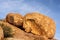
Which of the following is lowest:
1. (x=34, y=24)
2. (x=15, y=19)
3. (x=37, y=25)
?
(x=37, y=25)

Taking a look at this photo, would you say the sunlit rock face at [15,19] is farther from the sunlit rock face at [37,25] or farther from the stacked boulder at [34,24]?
the sunlit rock face at [37,25]

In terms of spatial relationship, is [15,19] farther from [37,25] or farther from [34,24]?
[37,25]

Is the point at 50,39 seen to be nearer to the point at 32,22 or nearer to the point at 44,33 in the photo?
the point at 44,33

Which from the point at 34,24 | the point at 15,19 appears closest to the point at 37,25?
the point at 34,24

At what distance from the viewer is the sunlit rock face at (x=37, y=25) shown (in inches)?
1432

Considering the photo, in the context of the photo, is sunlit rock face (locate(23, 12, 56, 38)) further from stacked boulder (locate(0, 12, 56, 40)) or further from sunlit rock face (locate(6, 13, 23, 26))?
sunlit rock face (locate(6, 13, 23, 26))

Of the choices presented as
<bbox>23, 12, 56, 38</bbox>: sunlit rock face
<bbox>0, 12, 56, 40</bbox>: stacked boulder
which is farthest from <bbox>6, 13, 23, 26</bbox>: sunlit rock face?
<bbox>23, 12, 56, 38</bbox>: sunlit rock face

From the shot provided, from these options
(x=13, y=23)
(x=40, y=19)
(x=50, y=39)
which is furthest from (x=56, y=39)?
(x=13, y=23)

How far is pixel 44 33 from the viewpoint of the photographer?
36.5 metres

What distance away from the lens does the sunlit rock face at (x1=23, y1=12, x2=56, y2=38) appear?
119 feet

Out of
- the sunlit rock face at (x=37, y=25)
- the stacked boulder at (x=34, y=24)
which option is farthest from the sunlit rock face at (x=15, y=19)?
the sunlit rock face at (x=37, y=25)

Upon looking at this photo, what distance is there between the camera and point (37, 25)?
36750 mm

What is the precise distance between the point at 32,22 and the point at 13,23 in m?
3.18

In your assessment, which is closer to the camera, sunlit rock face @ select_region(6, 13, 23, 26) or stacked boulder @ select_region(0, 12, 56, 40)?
stacked boulder @ select_region(0, 12, 56, 40)
